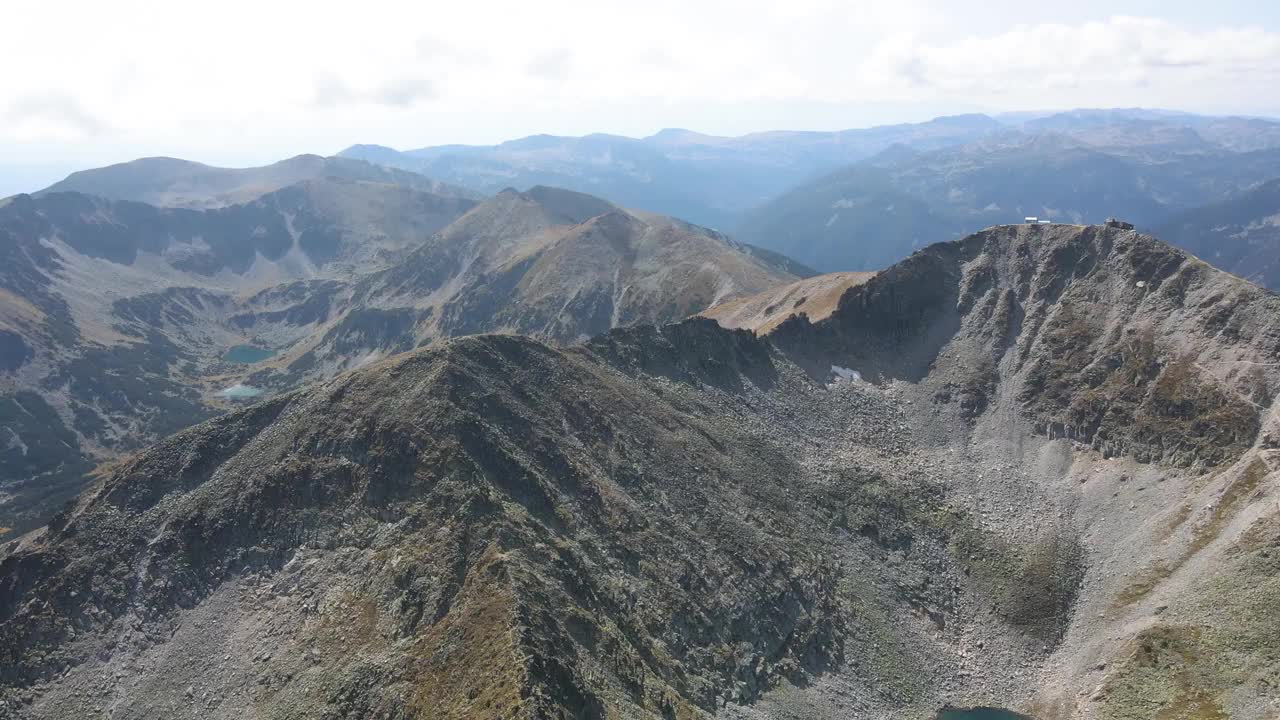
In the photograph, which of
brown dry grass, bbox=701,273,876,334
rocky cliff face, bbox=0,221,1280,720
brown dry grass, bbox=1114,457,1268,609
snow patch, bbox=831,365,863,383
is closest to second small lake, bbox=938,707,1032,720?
rocky cliff face, bbox=0,221,1280,720

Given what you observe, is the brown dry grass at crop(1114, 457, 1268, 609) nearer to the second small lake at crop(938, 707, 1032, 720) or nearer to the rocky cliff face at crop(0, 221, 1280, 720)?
the rocky cliff face at crop(0, 221, 1280, 720)

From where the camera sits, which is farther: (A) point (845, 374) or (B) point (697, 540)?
(A) point (845, 374)

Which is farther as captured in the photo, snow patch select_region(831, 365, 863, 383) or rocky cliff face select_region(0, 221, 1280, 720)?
snow patch select_region(831, 365, 863, 383)

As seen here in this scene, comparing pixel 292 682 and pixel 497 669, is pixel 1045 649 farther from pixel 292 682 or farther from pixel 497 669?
pixel 292 682

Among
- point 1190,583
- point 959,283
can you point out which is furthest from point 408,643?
point 959,283

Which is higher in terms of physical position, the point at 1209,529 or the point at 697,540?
the point at 697,540

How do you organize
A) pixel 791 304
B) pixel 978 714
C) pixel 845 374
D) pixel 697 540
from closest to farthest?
pixel 978 714, pixel 697 540, pixel 845 374, pixel 791 304

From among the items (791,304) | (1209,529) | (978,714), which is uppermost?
(791,304)

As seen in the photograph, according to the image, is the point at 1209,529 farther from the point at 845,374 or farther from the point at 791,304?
the point at 791,304

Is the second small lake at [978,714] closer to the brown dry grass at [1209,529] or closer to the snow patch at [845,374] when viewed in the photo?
the brown dry grass at [1209,529]

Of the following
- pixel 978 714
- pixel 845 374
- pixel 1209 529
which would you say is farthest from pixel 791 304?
pixel 978 714
